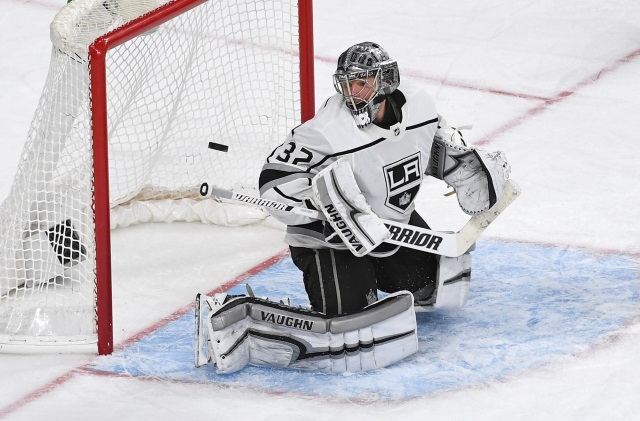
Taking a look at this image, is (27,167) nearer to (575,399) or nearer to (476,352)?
(476,352)

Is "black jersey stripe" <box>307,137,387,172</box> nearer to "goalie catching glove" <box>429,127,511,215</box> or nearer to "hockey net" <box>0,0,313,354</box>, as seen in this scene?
"goalie catching glove" <box>429,127,511,215</box>

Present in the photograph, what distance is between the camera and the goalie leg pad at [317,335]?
361 centimetres

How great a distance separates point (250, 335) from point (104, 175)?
1.80ft

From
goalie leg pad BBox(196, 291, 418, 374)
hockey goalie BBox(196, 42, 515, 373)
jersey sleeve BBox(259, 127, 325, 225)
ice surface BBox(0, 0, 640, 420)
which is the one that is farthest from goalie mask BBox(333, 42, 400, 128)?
ice surface BBox(0, 0, 640, 420)

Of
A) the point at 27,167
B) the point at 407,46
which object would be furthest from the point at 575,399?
the point at 407,46

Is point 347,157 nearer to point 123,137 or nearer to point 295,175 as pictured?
point 295,175

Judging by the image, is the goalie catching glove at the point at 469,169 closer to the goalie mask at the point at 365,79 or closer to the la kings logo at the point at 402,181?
the la kings logo at the point at 402,181

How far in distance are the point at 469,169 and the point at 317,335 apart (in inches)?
25.1

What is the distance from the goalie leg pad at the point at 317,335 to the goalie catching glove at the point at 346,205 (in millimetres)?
193

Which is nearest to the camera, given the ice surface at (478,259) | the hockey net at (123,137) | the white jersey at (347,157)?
the ice surface at (478,259)

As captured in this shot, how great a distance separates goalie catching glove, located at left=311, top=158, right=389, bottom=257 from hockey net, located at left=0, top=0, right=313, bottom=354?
50 cm

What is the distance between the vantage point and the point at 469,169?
385 centimetres

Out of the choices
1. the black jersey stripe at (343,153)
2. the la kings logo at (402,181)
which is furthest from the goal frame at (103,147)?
the la kings logo at (402,181)

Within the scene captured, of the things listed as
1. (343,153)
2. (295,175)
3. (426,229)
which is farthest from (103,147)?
(426,229)
